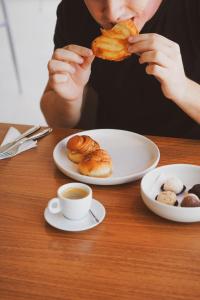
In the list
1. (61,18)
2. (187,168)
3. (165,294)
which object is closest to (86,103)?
(61,18)

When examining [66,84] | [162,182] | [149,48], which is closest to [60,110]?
[66,84]

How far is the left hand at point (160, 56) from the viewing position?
119cm

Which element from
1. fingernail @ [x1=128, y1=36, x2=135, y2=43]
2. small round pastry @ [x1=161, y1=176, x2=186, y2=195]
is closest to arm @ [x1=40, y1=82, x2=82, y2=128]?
fingernail @ [x1=128, y1=36, x2=135, y2=43]

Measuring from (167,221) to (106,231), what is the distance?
0.47 ft

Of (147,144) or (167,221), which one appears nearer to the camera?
(167,221)

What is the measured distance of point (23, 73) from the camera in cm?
425

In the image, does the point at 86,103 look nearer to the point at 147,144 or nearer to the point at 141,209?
the point at 147,144

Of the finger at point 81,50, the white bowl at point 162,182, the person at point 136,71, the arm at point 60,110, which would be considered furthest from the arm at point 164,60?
the arm at point 60,110

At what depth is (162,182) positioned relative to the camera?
1092 millimetres

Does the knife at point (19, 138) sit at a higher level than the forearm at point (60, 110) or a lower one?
higher

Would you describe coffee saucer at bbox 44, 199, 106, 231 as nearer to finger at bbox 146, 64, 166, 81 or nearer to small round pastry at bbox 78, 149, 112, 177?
small round pastry at bbox 78, 149, 112, 177

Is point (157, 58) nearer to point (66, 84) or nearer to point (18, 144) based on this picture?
point (66, 84)

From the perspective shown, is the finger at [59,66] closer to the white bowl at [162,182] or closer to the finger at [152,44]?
the finger at [152,44]

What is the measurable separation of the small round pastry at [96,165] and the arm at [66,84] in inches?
→ 12.2
